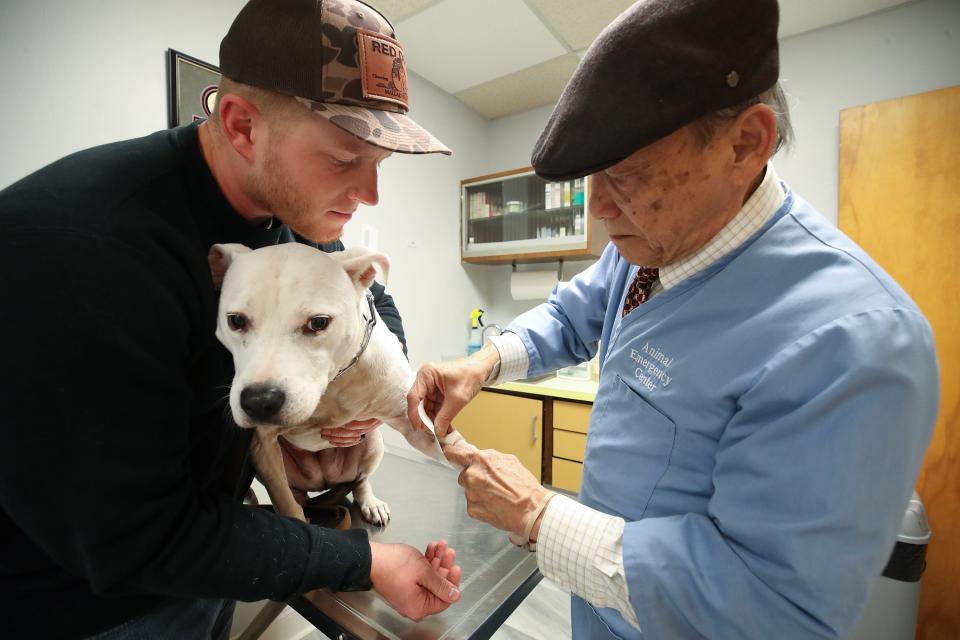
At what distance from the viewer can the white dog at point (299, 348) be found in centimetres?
74

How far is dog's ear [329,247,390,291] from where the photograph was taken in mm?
940

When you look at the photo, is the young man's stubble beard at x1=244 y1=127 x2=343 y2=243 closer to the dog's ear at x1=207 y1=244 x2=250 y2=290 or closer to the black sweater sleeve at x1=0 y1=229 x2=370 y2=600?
the dog's ear at x1=207 y1=244 x2=250 y2=290

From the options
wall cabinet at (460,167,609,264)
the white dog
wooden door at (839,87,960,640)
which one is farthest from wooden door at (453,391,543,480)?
wooden door at (839,87,960,640)

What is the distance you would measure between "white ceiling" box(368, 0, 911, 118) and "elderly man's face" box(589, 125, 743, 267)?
1982 mm

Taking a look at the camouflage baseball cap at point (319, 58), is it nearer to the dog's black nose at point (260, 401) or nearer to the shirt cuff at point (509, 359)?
the dog's black nose at point (260, 401)

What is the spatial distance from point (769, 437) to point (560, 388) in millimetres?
2100

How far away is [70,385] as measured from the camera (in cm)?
52

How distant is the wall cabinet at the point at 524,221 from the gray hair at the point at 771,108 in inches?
84.5

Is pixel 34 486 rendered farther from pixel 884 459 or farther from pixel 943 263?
pixel 943 263

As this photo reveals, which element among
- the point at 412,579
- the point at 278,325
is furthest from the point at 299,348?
the point at 412,579

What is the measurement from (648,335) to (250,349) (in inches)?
28.4

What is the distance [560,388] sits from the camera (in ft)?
8.66

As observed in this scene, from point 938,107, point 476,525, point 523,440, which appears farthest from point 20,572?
point 938,107

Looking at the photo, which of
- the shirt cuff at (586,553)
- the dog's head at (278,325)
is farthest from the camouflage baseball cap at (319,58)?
the shirt cuff at (586,553)
